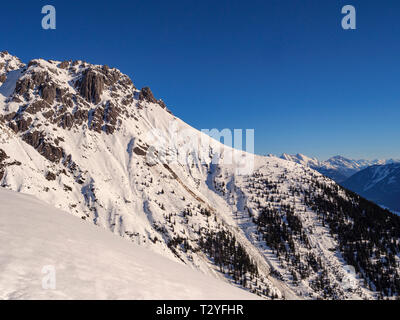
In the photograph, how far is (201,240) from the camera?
557ft

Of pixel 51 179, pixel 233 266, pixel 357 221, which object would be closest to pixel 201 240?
pixel 233 266

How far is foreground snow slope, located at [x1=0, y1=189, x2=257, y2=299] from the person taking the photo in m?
6.63

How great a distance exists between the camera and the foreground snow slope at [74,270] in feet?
21.8

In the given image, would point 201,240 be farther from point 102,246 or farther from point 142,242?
point 102,246

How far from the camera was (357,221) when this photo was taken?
19950cm

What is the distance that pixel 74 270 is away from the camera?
8.03 m

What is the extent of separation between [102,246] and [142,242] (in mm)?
152808

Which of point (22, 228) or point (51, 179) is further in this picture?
point (51, 179)
